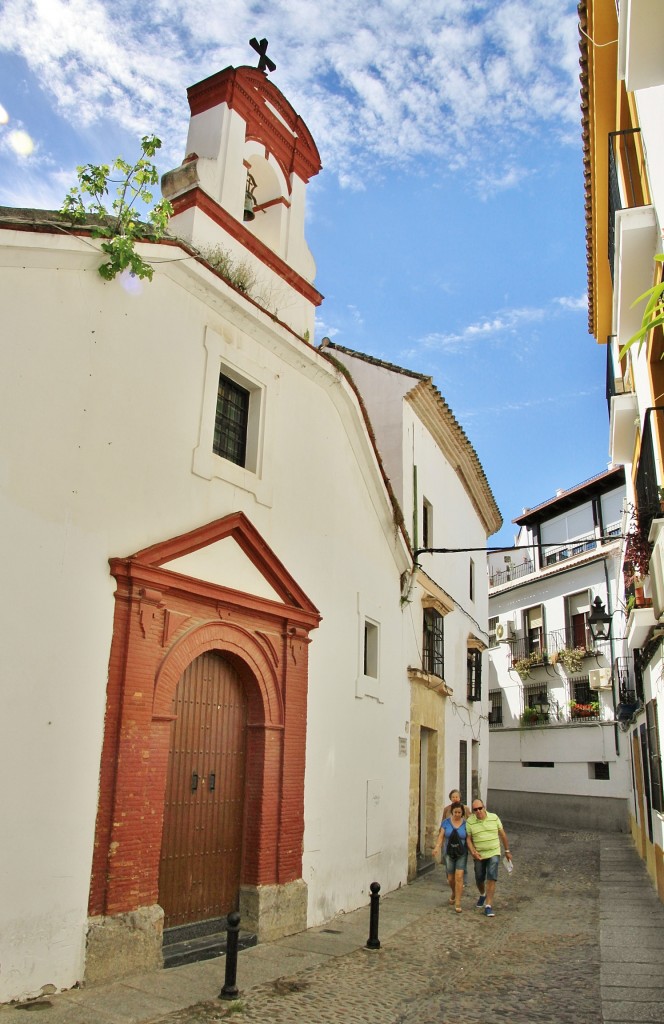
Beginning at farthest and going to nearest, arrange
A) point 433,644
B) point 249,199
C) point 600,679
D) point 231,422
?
point 600,679
point 433,644
point 249,199
point 231,422

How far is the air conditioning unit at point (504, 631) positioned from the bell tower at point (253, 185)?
19270mm

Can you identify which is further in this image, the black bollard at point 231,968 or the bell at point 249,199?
the bell at point 249,199

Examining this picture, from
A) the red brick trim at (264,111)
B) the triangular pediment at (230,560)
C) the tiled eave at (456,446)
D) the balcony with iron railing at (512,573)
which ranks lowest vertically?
the triangular pediment at (230,560)

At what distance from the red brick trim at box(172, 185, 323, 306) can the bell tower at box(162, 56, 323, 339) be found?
0.4 inches

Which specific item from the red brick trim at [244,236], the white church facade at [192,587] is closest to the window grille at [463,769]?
the white church facade at [192,587]

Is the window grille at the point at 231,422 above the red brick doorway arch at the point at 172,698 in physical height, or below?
above

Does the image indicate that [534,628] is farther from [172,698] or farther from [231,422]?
[172,698]

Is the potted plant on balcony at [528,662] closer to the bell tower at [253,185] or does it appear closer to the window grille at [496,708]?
the window grille at [496,708]

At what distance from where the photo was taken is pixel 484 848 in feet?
31.6

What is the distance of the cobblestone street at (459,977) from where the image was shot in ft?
18.0

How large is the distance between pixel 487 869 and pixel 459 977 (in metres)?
3.15

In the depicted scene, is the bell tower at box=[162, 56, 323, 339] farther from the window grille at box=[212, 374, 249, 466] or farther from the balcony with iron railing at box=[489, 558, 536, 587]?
the balcony with iron railing at box=[489, 558, 536, 587]

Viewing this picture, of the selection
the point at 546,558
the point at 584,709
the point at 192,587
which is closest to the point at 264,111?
the point at 192,587

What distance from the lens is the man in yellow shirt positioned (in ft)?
31.3
